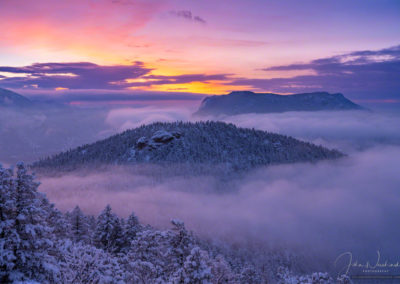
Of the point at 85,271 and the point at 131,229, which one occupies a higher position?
the point at 85,271

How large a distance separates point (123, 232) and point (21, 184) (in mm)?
29599

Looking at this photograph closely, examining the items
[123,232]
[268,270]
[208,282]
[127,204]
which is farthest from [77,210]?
[127,204]

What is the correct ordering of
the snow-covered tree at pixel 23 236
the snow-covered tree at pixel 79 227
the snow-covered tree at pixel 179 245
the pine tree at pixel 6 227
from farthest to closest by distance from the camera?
the snow-covered tree at pixel 79 227
the snow-covered tree at pixel 179 245
the snow-covered tree at pixel 23 236
the pine tree at pixel 6 227

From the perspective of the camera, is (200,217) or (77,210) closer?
(77,210)

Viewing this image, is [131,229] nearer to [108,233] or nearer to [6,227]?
[108,233]

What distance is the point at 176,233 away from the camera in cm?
2291

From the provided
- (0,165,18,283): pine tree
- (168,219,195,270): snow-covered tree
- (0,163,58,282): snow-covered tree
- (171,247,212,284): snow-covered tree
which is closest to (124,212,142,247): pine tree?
(168,219,195,270): snow-covered tree

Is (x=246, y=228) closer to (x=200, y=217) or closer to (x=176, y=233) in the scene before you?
(x=200, y=217)

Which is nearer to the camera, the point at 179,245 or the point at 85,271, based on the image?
the point at 85,271

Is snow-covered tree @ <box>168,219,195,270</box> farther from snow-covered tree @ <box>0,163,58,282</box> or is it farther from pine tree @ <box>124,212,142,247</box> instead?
pine tree @ <box>124,212,142,247</box>

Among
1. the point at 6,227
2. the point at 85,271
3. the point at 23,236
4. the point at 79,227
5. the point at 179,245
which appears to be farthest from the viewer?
the point at 79,227

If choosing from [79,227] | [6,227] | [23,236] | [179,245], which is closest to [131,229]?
[79,227]

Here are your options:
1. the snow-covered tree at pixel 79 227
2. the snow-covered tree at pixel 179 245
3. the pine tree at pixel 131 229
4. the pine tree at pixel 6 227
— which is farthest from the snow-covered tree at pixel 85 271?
the snow-covered tree at pixel 79 227

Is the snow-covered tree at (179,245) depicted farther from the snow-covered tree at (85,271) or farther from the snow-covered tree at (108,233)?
the snow-covered tree at (108,233)
